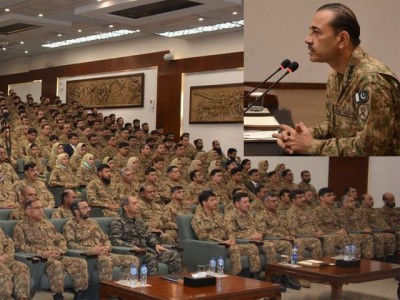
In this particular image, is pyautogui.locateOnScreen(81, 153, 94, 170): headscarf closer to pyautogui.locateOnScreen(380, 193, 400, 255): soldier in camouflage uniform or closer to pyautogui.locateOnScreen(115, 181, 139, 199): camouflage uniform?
pyautogui.locateOnScreen(115, 181, 139, 199): camouflage uniform

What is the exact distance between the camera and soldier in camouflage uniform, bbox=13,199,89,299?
15.8ft

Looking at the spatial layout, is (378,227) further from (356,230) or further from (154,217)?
(154,217)

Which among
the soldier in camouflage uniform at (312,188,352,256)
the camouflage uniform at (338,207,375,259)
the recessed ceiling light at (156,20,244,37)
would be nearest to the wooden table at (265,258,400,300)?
the soldier in camouflage uniform at (312,188,352,256)

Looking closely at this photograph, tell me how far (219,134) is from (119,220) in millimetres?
6377

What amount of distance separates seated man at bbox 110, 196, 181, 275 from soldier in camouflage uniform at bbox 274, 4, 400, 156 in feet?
14.2

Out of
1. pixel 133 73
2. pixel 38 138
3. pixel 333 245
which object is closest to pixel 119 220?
pixel 333 245

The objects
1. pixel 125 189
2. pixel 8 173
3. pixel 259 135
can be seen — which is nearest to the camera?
pixel 259 135

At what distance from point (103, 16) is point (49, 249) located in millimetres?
6545

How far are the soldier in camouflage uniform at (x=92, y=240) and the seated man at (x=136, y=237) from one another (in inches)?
6.2

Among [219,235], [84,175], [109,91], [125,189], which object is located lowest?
[219,235]

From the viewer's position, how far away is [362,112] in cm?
120

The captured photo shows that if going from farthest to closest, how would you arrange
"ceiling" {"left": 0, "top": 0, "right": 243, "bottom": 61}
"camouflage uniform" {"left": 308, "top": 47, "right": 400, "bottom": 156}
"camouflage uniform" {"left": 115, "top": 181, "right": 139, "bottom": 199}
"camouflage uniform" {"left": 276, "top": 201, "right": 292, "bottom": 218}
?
1. "ceiling" {"left": 0, "top": 0, "right": 243, "bottom": 61}
2. "camouflage uniform" {"left": 115, "top": 181, "right": 139, "bottom": 199}
3. "camouflage uniform" {"left": 276, "top": 201, "right": 292, "bottom": 218}
4. "camouflage uniform" {"left": 308, "top": 47, "right": 400, "bottom": 156}

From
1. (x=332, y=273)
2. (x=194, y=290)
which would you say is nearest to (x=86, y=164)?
(x=194, y=290)

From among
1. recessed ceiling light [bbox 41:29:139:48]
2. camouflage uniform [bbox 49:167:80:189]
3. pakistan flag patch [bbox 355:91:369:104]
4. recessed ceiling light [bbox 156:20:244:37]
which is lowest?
camouflage uniform [bbox 49:167:80:189]
